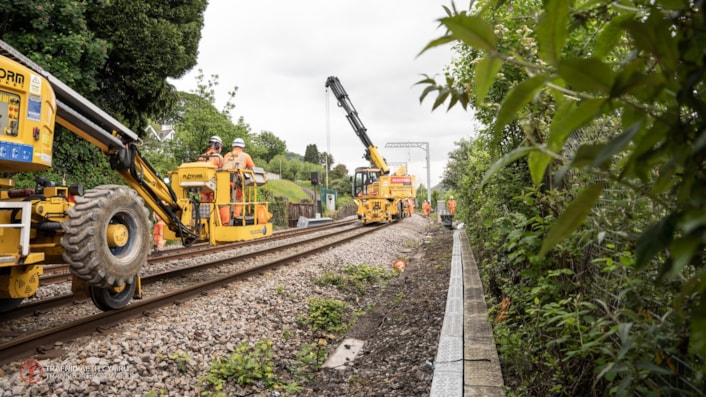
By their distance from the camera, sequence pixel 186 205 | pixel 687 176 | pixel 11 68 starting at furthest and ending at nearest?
pixel 186 205 → pixel 11 68 → pixel 687 176

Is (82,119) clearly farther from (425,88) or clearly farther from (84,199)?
(425,88)

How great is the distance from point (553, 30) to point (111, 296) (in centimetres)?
550

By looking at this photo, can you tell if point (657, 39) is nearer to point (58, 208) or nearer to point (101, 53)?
point (58, 208)

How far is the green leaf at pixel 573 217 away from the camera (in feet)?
2.36

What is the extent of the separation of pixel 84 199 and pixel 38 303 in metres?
1.88

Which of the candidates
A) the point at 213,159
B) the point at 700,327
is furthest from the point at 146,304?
the point at 700,327

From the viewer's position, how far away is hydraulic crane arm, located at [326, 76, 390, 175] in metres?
24.2

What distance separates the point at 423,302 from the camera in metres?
6.11

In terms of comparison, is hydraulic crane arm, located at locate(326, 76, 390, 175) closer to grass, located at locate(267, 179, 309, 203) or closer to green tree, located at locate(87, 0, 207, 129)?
green tree, located at locate(87, 0, 207, 129)

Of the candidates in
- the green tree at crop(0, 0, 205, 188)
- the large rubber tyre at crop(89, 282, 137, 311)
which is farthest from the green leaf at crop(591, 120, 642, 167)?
the green tree at crop(0, 0, 205, 188)

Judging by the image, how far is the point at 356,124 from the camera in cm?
2508

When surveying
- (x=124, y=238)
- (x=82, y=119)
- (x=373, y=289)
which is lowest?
(x=373, y=289)

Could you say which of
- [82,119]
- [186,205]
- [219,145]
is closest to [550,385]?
[82,119]

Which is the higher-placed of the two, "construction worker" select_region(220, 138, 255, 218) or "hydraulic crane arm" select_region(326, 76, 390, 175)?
"hydraulic crane arm" select_region(326, 76, 390, 175)
